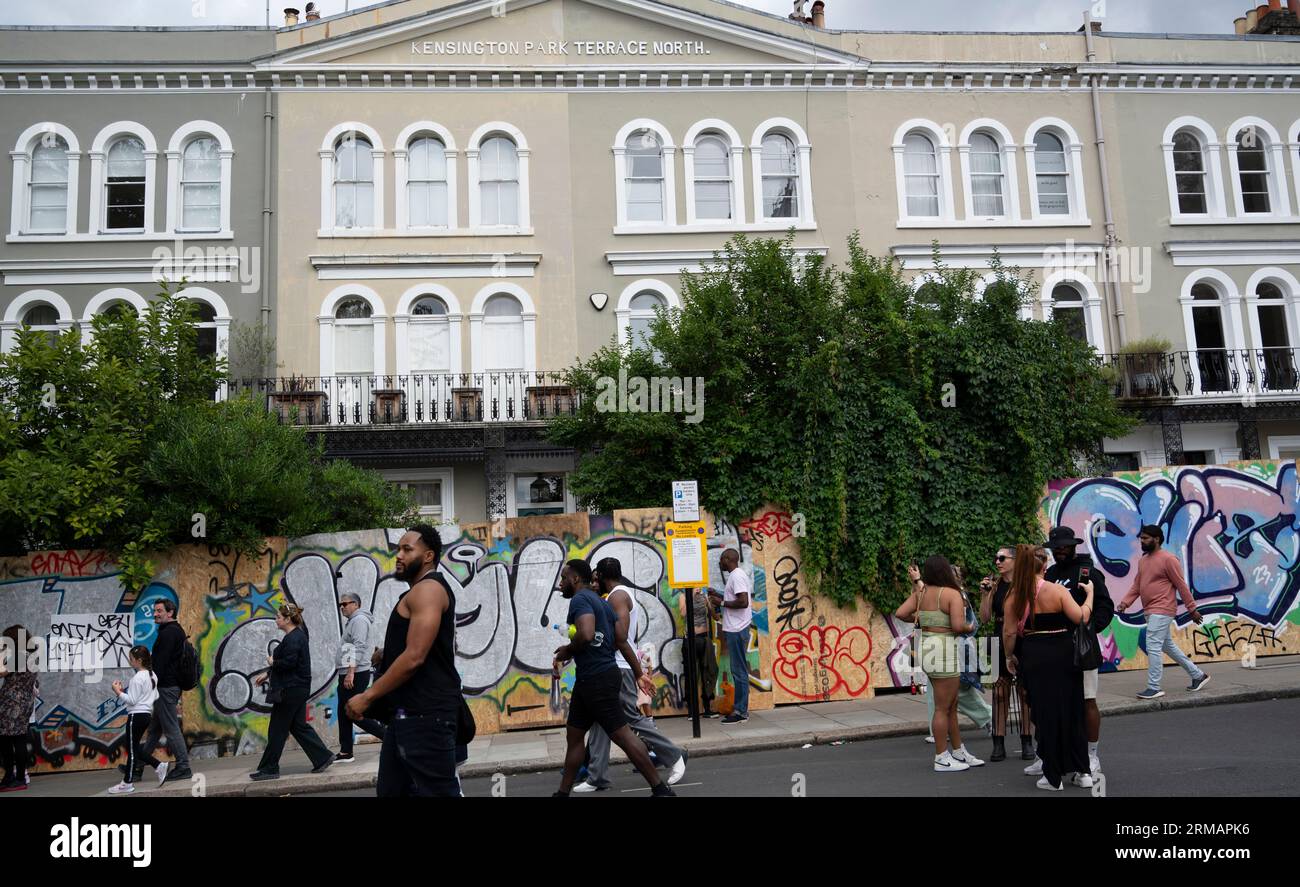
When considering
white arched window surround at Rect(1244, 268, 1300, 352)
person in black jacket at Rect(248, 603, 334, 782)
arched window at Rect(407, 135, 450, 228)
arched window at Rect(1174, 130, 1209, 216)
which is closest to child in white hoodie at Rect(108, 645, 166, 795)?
person in black jacket at Rect(248, 603, 334, 782)

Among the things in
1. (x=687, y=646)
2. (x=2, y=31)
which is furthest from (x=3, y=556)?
(x=2, y=31)

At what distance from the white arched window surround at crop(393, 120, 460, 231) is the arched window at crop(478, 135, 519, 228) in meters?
0.56

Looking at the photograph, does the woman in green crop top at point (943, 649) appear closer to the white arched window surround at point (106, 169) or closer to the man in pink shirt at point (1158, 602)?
the man in pink shirt at point (1158, 602)

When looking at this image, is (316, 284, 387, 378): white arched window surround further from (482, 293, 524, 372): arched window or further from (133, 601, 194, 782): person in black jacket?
(133, 601, 194, 782): person in black jacket

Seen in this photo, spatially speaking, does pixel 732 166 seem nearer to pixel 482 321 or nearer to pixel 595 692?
pixel 482 321

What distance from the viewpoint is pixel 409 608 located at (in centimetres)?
528

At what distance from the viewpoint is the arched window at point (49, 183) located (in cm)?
2055

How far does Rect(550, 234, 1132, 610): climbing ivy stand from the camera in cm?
1260

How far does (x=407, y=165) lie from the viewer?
69.2ft

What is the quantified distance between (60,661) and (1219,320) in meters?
23.8

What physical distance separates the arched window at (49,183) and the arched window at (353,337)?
620 cm

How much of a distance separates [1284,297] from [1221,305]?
1731mm

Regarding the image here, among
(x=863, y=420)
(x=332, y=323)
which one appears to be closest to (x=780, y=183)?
(x=332, y=323)

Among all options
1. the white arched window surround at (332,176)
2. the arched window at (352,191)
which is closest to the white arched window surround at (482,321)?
the white arched window surround at (332,176)
